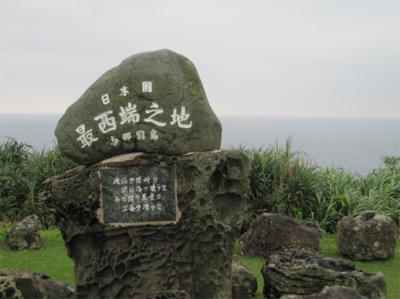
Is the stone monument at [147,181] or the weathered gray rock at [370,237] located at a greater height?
the stone monument at [147,181]

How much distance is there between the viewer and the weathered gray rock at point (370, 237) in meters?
7.34

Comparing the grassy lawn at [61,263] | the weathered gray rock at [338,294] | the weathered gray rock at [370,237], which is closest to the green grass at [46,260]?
the grassy lawn at [61,263]

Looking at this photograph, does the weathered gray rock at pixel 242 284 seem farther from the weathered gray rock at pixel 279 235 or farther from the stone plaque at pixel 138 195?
the weathered gray rock at pixel 279 235

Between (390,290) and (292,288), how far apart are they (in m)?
1.58

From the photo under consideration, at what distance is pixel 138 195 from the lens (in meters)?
5.07

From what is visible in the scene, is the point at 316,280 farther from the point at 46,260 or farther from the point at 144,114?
the point at 46,260

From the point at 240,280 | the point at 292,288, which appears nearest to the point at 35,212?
the point at 240,280

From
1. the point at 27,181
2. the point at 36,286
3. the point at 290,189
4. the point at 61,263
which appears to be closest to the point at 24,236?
the point at 61,263

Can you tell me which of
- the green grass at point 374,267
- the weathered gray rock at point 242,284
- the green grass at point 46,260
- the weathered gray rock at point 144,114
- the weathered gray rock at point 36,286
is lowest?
the green grass at point 374,267

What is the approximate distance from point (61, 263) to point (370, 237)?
4.10 meters

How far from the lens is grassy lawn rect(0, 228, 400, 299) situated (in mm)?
6711

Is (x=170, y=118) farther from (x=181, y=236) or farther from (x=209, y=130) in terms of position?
(x=181, y=236)

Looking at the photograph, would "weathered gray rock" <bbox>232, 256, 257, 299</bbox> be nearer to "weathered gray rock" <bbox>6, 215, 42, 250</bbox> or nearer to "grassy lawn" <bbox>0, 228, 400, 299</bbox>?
"grassy lawn" <bbox>0, 228, 400, 299</bbox>

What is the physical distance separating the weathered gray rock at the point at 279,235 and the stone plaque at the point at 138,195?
2.62 m
